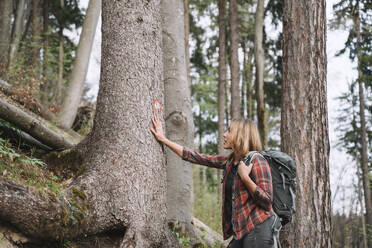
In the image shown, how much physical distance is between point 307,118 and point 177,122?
2.02 metres

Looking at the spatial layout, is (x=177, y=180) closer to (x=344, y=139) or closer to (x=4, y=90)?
(x=4, y=90)

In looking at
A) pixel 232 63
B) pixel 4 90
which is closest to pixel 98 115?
pixel 4 90

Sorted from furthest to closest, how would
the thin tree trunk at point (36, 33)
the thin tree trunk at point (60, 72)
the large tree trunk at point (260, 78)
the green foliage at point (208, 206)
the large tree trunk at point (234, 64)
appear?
the thin tree trunk at point (60, 72) → the thin tree trunk at point (36, 33) → the large tree trunk at point (234, 64) → the green foliage at point (208, 206) → the large tree trunk at point (260, 78)

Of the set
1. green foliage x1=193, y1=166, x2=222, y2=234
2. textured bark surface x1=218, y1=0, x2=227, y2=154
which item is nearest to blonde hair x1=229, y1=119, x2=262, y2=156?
green foliage x1=193, y1=166, x2=222, y2=234

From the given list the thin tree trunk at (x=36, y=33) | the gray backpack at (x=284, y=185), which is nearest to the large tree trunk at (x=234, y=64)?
the thin tree trunk at (x=36, y=33)

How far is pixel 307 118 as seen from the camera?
443cm

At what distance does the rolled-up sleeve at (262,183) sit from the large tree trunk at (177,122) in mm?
2239

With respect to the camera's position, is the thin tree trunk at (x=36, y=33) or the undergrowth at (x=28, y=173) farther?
the thin tree trunk at (x=36, y=33)

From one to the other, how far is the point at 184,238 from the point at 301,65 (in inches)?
127

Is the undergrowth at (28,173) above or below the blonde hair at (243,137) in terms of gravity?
below

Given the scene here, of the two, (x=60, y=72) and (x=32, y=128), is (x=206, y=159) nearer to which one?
(x=32, y=128)

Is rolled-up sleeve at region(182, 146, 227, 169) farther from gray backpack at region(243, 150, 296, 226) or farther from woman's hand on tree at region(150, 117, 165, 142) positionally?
gray backpack at region(243, 150, 296, 226)

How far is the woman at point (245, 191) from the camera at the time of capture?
10.2 ft

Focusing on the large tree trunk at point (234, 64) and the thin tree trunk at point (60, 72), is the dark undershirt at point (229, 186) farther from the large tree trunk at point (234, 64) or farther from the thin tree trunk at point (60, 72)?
the thin tree trunk at point (60, 72)
